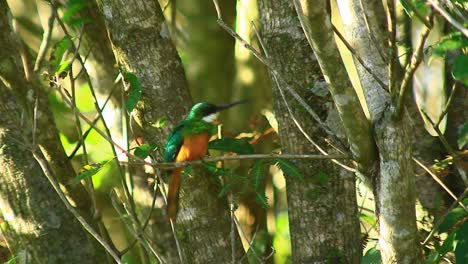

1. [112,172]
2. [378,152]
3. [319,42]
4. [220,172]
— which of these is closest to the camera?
[319,42]

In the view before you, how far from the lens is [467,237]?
117 inches

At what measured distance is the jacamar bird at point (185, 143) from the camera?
3287mm

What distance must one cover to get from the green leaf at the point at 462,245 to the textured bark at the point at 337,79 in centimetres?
72

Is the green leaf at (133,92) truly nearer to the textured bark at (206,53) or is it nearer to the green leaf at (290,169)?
the green leaf at (290,169)

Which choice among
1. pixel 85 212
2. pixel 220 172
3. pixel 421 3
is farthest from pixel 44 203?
pixel 421 3

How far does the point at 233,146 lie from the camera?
3301mm

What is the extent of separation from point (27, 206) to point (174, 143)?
2.65ft

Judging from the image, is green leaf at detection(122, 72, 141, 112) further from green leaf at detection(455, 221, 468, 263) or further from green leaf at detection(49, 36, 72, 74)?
green leaf at detection(455, 221, 468, 263)

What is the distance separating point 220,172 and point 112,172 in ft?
5.86

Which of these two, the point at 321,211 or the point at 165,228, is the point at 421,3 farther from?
the point at 165,228

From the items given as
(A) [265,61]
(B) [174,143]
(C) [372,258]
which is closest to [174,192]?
(B) [174,143]

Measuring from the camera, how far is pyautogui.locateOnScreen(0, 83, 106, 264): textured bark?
3.53m

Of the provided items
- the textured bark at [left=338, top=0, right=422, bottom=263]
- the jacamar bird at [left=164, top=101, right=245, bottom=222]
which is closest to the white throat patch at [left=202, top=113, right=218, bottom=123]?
the jacamar bird at [left=164, top=101, right=245, bottom=222]

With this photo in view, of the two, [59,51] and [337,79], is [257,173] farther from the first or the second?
[59,51]
